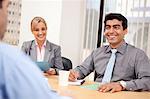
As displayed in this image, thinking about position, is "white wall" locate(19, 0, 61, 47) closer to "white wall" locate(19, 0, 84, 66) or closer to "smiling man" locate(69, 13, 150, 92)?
"white wall" locate(19, 0, 84, 66)

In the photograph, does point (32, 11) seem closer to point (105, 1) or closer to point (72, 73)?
point (105, 1)

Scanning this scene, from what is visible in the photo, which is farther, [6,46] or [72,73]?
[72,73]

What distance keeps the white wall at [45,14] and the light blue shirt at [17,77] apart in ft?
12.0

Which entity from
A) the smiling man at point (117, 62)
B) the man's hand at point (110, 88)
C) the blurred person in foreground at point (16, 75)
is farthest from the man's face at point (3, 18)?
the smiling man at point (117, 62)

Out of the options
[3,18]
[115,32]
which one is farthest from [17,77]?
[115,32]

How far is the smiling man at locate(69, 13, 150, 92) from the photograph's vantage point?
2410 millimetres

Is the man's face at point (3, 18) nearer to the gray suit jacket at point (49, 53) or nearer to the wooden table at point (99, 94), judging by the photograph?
the wooden table at point (99, 94)

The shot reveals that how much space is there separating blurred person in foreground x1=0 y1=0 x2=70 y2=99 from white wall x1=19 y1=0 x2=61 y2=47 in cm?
364

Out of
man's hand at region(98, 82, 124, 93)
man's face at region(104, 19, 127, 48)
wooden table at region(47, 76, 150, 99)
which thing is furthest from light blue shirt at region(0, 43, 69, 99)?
man's face at region(104, 19, 127, 48)

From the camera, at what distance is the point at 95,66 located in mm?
2814

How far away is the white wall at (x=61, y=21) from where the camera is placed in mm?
4289

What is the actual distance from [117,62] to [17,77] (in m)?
2.07

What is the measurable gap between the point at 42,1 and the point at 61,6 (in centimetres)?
34

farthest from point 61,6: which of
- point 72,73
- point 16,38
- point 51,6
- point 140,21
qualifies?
point 72,73
